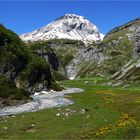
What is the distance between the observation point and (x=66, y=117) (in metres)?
63.6

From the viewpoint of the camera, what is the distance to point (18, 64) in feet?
424

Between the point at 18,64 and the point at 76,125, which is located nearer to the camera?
the point at 76,125

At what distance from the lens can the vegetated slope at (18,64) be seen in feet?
404

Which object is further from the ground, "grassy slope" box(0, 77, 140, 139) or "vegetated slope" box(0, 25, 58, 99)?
"vegetated slope" box(0, 25, 58, 99)

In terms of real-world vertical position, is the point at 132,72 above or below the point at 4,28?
below

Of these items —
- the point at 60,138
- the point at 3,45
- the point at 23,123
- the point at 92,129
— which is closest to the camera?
the point at 60,138

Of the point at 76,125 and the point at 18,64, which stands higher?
the point at 18,64

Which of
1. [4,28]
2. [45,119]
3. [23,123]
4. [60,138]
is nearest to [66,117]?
[45,119]

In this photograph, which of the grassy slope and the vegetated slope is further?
the vegetated slope

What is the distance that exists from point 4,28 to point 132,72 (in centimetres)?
7048

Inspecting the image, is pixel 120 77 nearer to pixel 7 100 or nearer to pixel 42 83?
pixel 42 83

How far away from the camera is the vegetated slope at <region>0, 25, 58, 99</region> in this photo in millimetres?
123250

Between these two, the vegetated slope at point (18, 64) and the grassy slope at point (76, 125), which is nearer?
the grassy slope at point (76, 125)

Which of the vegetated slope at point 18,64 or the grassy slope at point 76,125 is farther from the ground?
the vegetated slope at point 18,64
